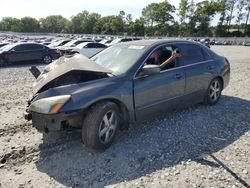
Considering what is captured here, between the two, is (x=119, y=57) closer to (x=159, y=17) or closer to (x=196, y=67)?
(x=196, y=67)

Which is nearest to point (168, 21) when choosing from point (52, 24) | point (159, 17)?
point (159, 17)

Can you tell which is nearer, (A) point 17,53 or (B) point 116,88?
(B) point 116,88

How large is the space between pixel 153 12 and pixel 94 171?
96266 millimetres

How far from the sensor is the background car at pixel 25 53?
15488mm

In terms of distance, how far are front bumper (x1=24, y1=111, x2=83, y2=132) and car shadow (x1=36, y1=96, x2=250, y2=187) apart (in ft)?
1.52

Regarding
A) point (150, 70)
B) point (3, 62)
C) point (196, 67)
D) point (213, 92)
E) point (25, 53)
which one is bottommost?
point (3, 62)

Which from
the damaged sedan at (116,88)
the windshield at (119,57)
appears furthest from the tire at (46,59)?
the windshield at (119,57)

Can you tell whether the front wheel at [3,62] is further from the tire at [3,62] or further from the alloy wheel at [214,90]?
the alloy wheel at [214,90]

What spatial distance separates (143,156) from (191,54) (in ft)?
8.69

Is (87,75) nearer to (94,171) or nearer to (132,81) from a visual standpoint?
(132,81)

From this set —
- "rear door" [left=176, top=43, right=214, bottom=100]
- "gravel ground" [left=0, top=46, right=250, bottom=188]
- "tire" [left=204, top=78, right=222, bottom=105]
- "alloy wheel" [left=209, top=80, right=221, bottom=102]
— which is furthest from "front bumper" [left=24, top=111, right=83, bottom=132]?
"alloy wheel" [left=209, top=80, right=221, bottom=102]

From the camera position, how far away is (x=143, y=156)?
3951 mm

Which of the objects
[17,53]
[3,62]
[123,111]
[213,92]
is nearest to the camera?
[123,111]

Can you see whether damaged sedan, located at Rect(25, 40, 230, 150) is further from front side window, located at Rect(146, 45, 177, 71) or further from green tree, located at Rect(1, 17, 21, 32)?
green tree, located at Rect(1, 17, 21, 32)
